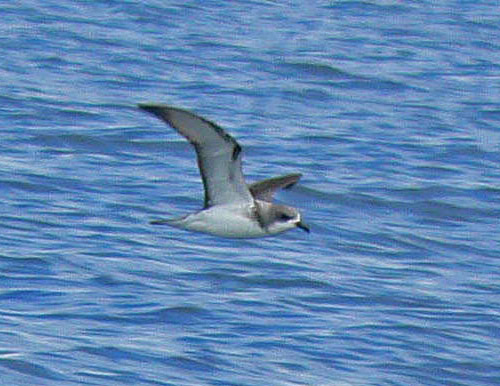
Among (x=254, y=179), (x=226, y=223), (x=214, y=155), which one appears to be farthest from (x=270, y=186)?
(x=254, y=179)

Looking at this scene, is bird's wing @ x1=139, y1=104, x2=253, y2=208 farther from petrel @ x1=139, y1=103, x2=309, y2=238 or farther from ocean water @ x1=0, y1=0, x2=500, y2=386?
ocean water @ x1=0, y1=0, x2=500, y2=386

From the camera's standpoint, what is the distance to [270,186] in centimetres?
1202

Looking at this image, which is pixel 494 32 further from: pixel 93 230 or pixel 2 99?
pixel 93 230

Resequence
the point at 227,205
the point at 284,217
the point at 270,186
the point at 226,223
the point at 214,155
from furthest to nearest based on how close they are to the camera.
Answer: the point at 270,186
the point at 284,217
the point at 227,205
the point at 226,223
the point at 214,155

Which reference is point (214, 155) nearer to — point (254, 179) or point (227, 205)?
point (227, 205)

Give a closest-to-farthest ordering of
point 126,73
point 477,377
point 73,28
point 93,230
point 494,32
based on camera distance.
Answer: point 477,377 < point 93,230 < point 126,73 < point 73,28 < point 494,32

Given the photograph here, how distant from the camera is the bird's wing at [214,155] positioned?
9.68 metres

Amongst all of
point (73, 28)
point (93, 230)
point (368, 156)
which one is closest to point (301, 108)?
point (368, 156)

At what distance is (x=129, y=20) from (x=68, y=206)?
8863 millimetres

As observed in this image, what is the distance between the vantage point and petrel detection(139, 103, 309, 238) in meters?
10.4

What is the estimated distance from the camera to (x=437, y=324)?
1333cm

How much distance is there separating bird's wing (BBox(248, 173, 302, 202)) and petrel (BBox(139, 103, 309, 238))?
501 mm

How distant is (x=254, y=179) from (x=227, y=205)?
613cm

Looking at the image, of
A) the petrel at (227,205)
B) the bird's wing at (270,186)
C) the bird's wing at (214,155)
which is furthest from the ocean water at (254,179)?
the bird's wing at (214,155)
